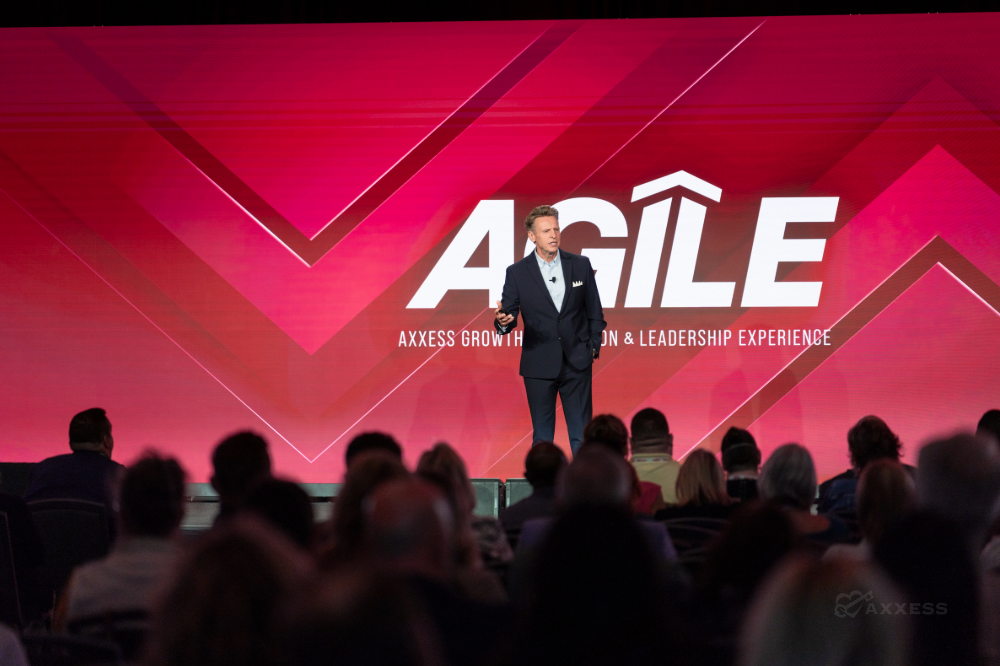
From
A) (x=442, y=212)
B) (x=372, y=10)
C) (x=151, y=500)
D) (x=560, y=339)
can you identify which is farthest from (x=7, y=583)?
(x=372, y=10)

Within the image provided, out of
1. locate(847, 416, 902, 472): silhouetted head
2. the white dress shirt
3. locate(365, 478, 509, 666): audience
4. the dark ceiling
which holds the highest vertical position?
the dark ceiling

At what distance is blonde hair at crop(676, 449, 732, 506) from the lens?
115 inches

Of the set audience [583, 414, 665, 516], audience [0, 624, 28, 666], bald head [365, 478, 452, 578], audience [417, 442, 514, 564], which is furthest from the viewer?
audience [583, 414, 665, 516]

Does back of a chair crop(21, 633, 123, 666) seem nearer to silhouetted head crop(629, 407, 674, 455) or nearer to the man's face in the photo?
silhouetted head crop(629, 407, 674, 455)

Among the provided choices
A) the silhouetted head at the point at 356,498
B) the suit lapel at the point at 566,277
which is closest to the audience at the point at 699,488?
the silhouetted head at the point at 356,498

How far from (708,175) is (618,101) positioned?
30.7 inches

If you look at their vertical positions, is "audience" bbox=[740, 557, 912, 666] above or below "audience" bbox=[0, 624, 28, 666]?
above

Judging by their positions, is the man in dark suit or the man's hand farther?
the man in dark suit

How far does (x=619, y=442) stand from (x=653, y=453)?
12.4 inches

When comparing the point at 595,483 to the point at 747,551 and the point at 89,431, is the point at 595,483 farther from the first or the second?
the point at 89,431

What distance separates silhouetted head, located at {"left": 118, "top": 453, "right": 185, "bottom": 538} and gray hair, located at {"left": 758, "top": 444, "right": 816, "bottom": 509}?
1581 millimetres

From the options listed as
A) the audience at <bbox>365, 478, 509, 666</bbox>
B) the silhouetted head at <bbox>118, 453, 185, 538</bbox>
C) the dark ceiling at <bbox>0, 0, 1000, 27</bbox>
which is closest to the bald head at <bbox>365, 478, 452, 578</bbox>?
the audience at <bbox>365, 478, 509, 666</bbox>

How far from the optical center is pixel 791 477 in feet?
8.41

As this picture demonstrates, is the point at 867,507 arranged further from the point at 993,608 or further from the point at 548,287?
the point at 548,287
